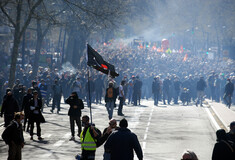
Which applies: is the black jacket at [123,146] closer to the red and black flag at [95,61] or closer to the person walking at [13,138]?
the person walking at [13,138]

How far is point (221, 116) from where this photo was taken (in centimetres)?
2494

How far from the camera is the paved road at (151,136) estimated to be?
14531 millimetres

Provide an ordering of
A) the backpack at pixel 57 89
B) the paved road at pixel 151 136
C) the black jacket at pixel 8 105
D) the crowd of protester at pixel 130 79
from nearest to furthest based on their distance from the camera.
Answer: the paved road at pixel 151 136 < the black jacket at pixel 8 105 < the backpack at pixel 57 89 < the crowd of protester at pixel 130 79

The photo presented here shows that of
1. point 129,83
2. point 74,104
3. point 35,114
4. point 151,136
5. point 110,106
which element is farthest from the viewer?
point 129,83

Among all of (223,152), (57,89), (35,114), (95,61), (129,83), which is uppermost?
(129,83)

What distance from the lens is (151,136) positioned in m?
18.3

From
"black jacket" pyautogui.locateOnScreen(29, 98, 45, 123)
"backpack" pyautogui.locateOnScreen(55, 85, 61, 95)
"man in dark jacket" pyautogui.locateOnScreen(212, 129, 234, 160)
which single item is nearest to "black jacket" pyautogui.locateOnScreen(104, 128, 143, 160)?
"man in dark jacket" pyautogui.locateOnScreen(212, 129, 234, 160)

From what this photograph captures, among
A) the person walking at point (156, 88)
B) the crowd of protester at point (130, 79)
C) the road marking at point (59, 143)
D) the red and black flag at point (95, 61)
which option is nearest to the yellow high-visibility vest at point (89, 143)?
the red and black flag at point (95, 61)

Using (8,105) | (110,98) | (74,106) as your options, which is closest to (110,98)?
(110,98)

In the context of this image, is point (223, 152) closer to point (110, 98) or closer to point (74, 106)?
point (74, 106)

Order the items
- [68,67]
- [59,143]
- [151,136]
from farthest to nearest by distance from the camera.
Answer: [68,67], [151,136], [59,143]

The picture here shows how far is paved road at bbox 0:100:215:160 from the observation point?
14.5 metres

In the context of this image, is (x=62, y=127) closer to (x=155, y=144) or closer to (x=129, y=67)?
(x=155, y=144)

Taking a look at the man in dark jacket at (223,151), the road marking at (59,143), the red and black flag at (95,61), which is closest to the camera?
the man in dark jacket at (223,151)
